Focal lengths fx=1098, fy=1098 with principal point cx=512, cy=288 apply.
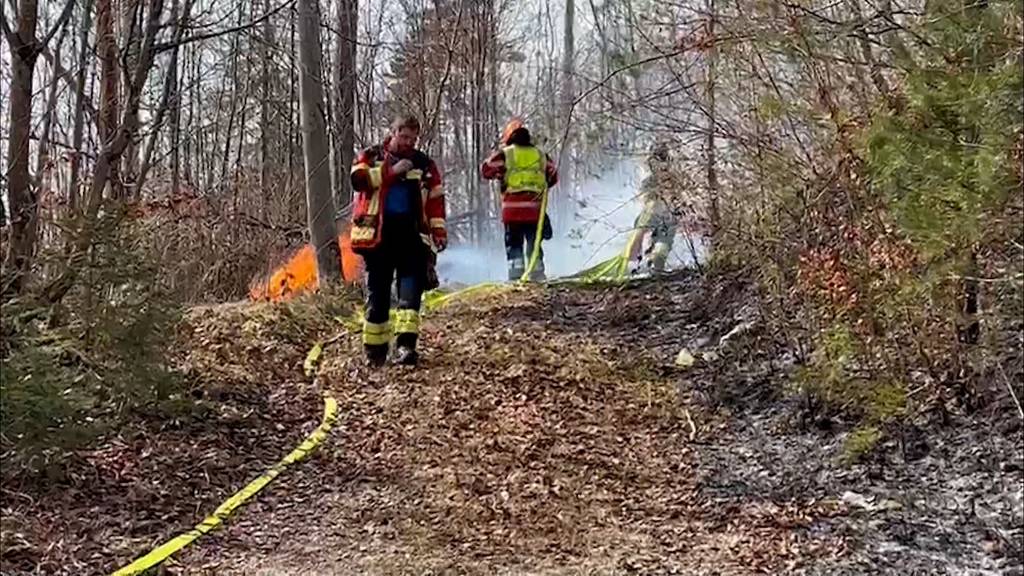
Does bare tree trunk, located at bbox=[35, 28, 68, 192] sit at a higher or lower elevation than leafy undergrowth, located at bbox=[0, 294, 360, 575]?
higher

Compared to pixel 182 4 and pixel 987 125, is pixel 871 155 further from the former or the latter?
pixel 182 4

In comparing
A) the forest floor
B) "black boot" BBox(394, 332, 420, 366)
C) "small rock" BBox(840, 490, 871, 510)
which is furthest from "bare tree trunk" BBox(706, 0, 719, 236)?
"small rock" BBox(840, 490, 871, 510)

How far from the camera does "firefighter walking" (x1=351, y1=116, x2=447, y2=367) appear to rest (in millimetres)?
6453

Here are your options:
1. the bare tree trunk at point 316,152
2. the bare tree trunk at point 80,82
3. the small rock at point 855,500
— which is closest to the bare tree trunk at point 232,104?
the bare tree trunk at point 316,152

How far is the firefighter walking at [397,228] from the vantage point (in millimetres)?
6453

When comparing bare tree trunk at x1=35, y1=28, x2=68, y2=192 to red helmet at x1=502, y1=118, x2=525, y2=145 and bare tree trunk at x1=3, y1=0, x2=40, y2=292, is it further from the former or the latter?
red helmet at x1=502, y1=118, x2=525, y2=145

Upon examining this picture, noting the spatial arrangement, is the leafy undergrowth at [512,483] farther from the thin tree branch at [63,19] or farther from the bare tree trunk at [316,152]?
the bare tree trunk at [316,152]

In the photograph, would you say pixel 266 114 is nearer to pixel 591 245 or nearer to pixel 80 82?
pixel 591 245

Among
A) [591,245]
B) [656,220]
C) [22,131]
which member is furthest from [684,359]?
[591,245]

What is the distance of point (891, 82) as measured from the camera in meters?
4.94

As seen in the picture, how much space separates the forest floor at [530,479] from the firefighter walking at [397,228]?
276 millimetres

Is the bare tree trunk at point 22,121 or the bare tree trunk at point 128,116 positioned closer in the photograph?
the bare tree trunk at point 22,121

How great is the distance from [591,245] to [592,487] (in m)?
7.45

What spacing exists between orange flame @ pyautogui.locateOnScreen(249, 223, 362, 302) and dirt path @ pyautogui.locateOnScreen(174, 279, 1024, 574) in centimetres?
297
